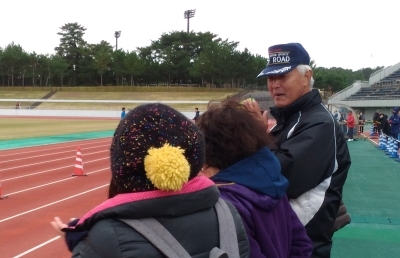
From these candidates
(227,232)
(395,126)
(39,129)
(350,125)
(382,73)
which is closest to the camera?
(227,232)

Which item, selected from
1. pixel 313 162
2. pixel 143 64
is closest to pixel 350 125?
pixel 313 162

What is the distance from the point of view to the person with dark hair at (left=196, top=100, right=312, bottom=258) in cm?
191

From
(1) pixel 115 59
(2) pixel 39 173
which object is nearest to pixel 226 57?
(1) pixel 115 59

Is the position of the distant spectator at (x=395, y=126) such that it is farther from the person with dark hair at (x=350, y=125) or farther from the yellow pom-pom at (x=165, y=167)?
the yellow pom-pom at (x=165, y=167)

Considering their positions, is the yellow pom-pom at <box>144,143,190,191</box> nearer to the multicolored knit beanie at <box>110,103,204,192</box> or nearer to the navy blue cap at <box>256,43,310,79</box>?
the multicolored knit beanie at <box>110,103,204,192</box>

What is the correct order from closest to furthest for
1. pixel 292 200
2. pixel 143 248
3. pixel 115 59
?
pixel 143 248 → pixel 292 200 → pixel 115 59

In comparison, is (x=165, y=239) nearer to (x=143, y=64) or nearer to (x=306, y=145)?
(x=306, y=145)

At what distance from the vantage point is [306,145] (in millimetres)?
2363

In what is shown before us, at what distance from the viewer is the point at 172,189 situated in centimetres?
157

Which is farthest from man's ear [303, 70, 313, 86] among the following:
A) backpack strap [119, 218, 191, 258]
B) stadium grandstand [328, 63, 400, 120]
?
stadium grandstand [328, 63, 400, 120]

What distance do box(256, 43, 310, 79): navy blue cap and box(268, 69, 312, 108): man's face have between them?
4 cm

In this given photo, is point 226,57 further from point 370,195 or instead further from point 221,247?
point 221,247

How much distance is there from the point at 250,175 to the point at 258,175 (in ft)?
0.11

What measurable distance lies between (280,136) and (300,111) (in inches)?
7.6
